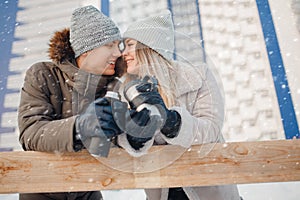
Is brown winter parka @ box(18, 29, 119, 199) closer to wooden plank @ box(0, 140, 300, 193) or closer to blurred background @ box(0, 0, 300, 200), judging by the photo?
wooden plank @ box(0, 140, 300, 193)

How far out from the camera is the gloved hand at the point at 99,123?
572mm

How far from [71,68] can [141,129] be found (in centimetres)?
38

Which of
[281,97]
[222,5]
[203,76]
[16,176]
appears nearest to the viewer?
[16,176]

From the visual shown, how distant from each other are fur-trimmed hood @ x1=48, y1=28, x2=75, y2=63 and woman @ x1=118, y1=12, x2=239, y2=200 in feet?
0.56

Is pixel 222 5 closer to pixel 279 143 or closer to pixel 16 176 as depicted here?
pixel 279 143

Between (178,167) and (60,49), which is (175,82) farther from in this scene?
(60,49)

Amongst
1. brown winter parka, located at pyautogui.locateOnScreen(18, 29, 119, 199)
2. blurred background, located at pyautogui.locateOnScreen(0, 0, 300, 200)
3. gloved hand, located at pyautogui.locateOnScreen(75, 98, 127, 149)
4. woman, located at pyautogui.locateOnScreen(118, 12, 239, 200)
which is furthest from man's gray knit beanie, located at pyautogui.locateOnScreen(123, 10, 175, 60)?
blurred background, located at pyautogui.locateOnScreen(0, 0, 300, 200)

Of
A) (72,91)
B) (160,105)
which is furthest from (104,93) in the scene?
(160,105)

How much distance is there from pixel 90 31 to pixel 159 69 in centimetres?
26

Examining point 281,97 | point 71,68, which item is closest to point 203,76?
point 71,68

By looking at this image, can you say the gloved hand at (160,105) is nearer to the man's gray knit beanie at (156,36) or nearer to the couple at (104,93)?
the couple at (104,93)

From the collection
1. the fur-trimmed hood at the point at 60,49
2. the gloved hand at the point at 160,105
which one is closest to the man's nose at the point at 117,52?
the fur-trimmed hood at the point at 60,49

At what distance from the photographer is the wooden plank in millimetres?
658

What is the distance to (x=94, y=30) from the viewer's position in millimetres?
894
